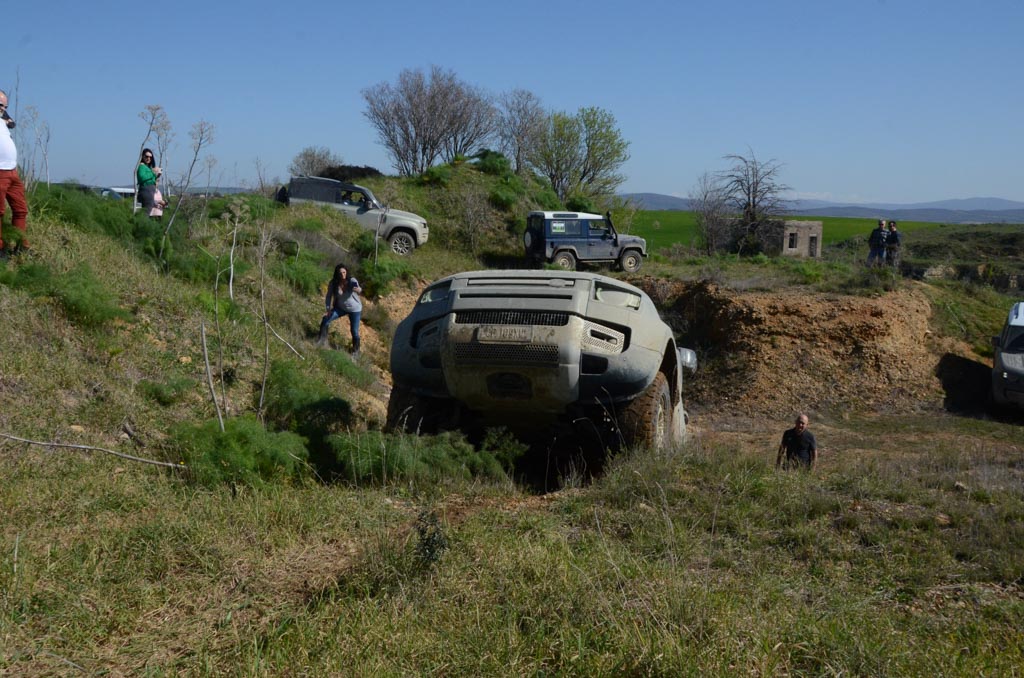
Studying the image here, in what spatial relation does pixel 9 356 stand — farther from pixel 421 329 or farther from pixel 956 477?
pixel 956 477

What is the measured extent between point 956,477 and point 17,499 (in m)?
6.28

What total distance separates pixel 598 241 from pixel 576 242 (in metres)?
0.69

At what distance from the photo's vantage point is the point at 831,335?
17.1m

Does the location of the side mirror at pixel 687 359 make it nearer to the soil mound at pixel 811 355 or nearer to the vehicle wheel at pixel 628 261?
the soil mound at pixel 811 355

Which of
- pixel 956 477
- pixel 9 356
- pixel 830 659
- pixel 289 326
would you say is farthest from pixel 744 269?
pixel 830 659

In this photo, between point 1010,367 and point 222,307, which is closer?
point 222,307

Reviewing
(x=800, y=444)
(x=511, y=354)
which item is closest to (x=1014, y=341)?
(x=800, y=444)

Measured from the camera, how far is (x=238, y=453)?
5.58 meters

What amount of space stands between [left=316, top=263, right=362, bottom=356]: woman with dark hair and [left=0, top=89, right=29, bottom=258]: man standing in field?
4783 mm

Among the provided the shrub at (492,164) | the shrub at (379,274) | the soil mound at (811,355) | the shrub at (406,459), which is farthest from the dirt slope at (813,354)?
the shrub at (492,164)

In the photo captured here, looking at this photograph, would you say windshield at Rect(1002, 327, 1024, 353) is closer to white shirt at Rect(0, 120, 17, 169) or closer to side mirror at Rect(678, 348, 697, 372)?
side mirror at Rect(678, 348, 697, 372)

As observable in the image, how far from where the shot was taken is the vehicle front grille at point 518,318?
21.3ft

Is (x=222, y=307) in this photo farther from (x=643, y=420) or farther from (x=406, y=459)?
(x=643, y=420)

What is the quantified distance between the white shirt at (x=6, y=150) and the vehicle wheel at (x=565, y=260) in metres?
16.1
